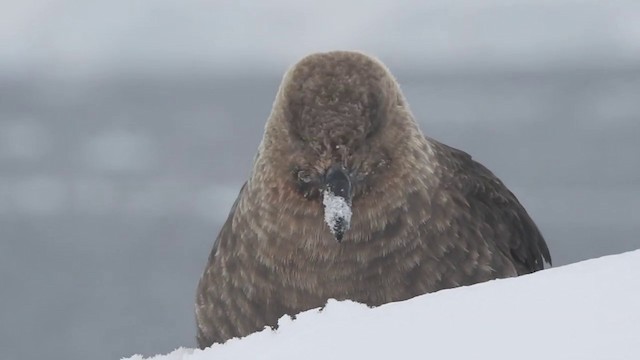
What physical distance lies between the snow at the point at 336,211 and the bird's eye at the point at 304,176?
0.13 m

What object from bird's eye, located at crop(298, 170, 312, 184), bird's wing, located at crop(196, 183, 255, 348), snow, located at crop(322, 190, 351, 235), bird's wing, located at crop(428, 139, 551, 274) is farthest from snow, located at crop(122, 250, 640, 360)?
bird's wing, located at crop(428, 139, 551, 274)

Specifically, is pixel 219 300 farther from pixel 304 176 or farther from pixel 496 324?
pixel 496 324

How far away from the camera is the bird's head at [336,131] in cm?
322

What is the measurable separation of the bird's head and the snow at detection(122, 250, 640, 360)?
1181 mm

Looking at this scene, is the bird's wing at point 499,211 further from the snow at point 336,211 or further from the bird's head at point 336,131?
the snow at point 336,211

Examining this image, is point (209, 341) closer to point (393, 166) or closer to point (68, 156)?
point (393, 166)

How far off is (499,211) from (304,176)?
2.70 feet

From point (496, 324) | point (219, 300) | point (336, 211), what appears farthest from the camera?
point (219, 300)

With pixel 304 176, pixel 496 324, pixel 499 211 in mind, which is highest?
pixel 304 176

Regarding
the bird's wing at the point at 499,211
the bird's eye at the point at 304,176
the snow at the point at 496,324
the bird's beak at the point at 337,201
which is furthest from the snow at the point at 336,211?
the snow at the point at 496,324

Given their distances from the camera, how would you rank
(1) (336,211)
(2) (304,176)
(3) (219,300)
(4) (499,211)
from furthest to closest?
(4) (499,211) → (3) (219,300) → (2) (304,176) → (1) (336,211)

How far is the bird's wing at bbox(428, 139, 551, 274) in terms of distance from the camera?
3760 mm

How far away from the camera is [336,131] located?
3213 millimetres

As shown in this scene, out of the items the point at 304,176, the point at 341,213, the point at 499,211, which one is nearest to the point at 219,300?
the point at 304,176
